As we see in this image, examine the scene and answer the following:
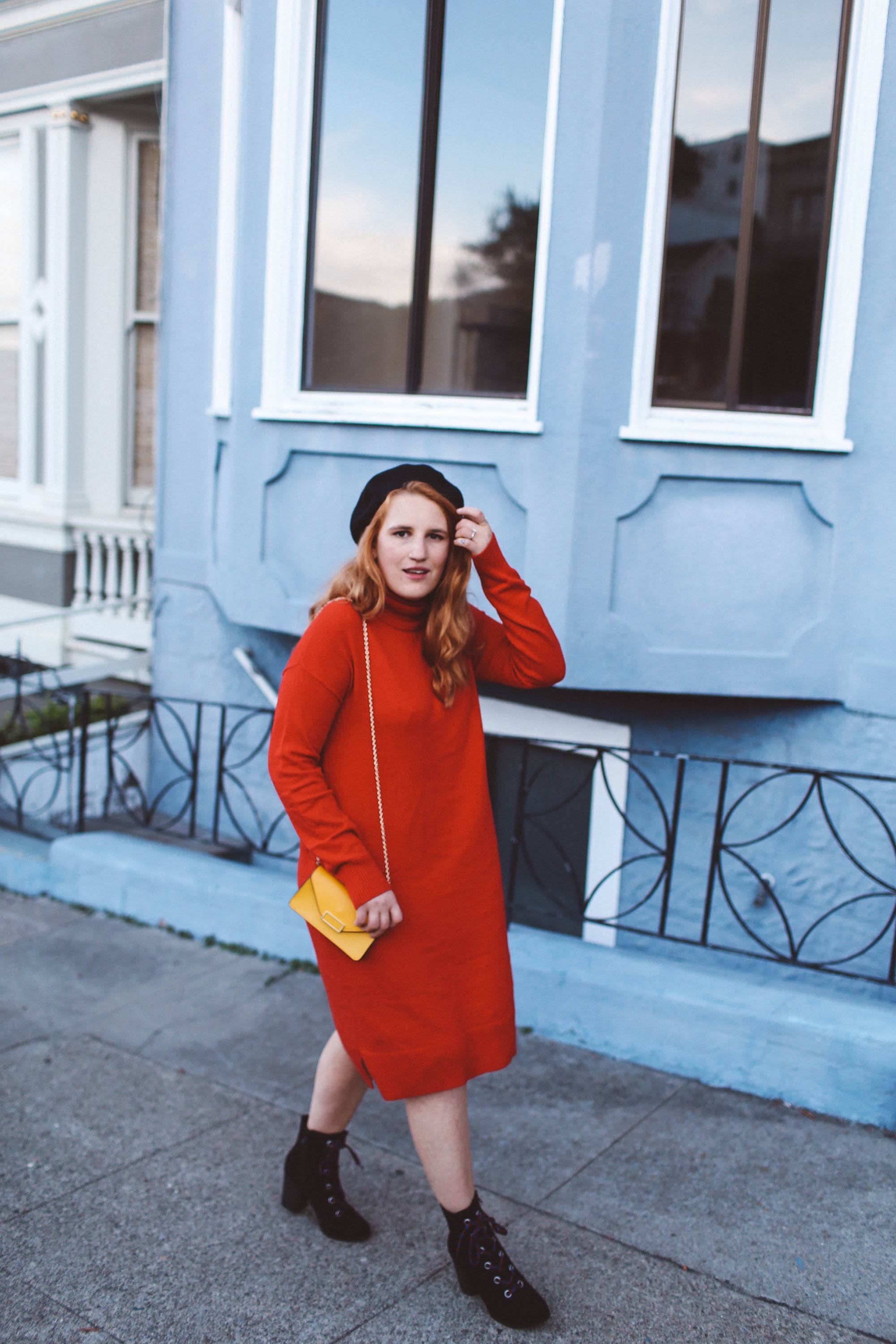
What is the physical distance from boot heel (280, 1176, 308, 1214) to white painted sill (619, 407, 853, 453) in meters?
3.04

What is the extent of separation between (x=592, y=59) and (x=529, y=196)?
686 mm

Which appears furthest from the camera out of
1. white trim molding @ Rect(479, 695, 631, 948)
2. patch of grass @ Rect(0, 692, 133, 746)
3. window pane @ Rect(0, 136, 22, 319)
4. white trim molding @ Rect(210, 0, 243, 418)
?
window pane @ Rect(0, 136, 22, 319)

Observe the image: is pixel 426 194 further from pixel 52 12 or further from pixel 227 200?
pixel 52 12

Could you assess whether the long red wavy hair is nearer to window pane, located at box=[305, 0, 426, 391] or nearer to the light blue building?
the light blue building

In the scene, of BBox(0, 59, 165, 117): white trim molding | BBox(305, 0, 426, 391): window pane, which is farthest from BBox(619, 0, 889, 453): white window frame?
BBox(0, 59, 165, 117): white trim molding

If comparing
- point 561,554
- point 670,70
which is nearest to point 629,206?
point 670,70

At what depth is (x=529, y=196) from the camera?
4988 mm

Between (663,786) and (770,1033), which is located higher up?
(663,786)

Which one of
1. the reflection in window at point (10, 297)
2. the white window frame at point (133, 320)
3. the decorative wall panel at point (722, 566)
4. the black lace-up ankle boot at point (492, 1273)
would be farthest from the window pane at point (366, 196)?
the black lace-up ankle boot at point (492, 1273)

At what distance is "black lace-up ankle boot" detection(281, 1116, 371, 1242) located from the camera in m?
2.83

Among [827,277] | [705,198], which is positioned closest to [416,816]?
[827,277]

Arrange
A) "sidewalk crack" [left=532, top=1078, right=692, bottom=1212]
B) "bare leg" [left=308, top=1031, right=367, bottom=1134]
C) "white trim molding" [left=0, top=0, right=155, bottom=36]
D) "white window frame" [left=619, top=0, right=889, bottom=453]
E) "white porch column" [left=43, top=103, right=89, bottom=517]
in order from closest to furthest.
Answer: "bare leg" [left=308, top=1031, right=367, bottom=1134] → "sidewalk crack" [left=532, top=1078, right=692, bottom=1212] → "white window frame" [left=619, top=0, right=889, bottom=453] → "white trim molding" [left=0, top=0, right=155, bottom=36] → "white porch column" [left=43, top=103, right=89, bottom=517]

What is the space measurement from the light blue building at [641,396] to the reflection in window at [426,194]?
0.6 inches

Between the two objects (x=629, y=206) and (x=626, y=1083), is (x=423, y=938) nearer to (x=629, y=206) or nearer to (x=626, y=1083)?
(x=626, y=1083)
